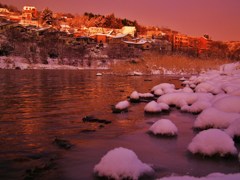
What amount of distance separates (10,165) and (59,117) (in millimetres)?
6640

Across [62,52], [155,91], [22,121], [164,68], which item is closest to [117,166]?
[22,121]

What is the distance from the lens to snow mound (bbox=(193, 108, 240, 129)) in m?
11.5

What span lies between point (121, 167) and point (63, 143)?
137 inches

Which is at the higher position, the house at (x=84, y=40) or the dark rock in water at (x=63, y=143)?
the house at (x=84, y=40)

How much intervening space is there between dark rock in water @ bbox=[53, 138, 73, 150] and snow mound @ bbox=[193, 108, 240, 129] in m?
5.21

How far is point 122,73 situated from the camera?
177 feet

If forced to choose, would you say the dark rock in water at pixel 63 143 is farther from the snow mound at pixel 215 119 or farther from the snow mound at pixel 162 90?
the snow mound at pixel 162 90

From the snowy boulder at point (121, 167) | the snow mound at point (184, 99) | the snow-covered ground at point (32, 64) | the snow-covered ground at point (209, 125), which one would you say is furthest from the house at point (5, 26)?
the snowy boulder at point (121, 167)

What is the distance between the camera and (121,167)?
700cm

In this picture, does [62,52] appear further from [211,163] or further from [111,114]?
[211,163]

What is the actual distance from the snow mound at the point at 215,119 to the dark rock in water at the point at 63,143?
5215 mm

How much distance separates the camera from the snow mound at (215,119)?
454 inches

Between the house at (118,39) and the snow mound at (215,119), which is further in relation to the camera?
the house at (118,39)

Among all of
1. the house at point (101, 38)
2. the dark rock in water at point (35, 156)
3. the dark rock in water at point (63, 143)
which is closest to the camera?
the dark rock in water at point (35, 156)
